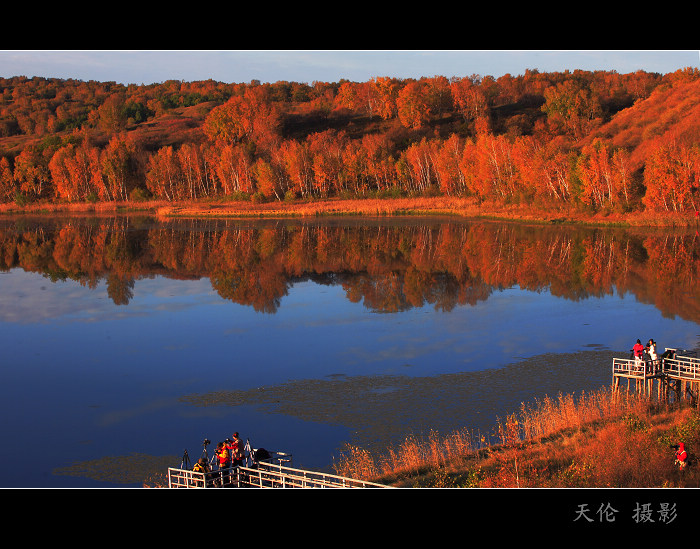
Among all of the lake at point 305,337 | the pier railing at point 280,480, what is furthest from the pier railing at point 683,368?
the pier railing at point 280,480

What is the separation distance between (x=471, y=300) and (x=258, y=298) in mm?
11069

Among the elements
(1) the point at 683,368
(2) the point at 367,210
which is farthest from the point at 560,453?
(2) the point at 367,210

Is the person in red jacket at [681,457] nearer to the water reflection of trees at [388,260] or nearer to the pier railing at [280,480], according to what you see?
the pier railing at [280,480]

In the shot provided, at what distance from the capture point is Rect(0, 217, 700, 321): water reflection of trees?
127 feet

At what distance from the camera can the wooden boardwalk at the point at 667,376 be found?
19.8m

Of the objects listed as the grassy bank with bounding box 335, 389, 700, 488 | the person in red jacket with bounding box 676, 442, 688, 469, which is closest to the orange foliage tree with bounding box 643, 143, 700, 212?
the grassy bank with bounding box 335, 389, 700, 488

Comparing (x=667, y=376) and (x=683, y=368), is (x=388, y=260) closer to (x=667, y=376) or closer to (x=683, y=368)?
(x=683, y=368)

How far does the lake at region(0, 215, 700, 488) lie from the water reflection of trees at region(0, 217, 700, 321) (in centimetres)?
24

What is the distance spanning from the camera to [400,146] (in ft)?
374

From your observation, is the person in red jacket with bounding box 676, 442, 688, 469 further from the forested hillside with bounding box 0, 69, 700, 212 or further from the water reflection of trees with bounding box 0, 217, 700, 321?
the forested hillside with bounding box 0, 69, 700, 212

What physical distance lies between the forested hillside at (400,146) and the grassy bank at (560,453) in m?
46.7

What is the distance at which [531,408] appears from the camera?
2022 centimetres

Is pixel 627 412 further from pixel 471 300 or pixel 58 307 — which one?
pixel 58 307

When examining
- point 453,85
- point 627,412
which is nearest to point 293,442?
point 627,412
